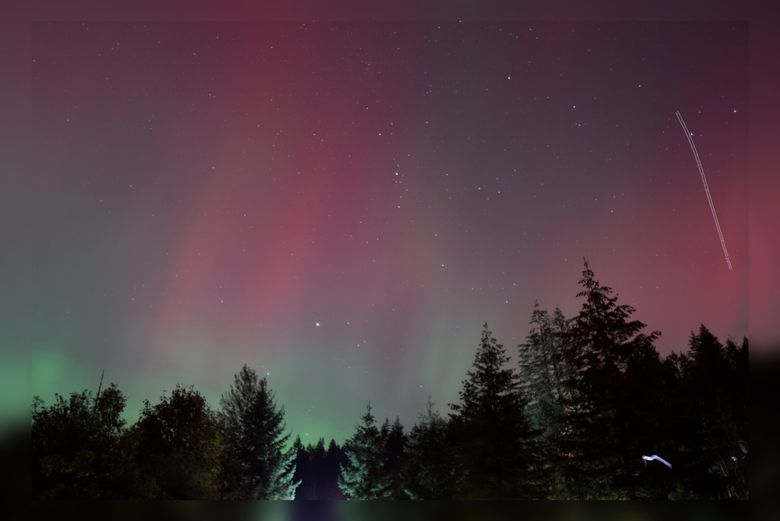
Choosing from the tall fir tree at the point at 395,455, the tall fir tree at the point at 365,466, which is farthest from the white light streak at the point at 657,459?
the tall fir tree at the point at 365,466

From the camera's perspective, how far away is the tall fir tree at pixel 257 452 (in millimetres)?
11977

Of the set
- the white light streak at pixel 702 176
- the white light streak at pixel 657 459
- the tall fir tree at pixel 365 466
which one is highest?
the white light streak at pixel 702 176

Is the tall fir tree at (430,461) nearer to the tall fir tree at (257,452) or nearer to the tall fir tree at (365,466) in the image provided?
the tall fir tree at (365,466)

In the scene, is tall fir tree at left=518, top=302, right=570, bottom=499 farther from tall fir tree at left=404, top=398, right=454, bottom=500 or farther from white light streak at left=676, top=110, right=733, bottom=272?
white light streak at left=676, top=110, right=733, bottom=272

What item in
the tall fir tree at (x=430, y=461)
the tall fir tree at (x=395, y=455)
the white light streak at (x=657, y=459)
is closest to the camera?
the white light streak at (x=657, y=459)

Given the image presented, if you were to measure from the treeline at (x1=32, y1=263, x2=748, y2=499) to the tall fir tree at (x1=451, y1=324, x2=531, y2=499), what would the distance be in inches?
0.9

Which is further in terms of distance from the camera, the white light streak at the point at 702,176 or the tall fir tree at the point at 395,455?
the tall fir tree at the point at 395,455

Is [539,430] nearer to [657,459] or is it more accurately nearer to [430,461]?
[657,459]

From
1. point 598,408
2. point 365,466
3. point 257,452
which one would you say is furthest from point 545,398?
point 257,452

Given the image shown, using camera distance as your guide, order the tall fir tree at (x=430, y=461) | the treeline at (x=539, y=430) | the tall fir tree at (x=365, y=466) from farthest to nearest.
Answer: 1. the tall fir tree at (x=430, y=461)
2. the tall fir tree at (x=365, y=466)
3. the treeline at (x=539, y=430)

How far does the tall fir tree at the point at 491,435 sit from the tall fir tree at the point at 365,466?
1519 mm

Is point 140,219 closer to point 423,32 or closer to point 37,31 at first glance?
point 37,31

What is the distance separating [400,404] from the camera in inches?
345

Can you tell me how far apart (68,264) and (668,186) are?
639 centimetres
